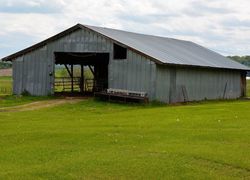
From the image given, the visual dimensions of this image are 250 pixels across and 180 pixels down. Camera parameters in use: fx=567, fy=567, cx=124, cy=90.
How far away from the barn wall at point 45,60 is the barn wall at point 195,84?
4.35 metres

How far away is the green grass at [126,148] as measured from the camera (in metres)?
12.7

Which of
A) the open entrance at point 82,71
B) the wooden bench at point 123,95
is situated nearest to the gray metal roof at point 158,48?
the wooden bench at point 123,95

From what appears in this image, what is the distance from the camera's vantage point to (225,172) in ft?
42.2

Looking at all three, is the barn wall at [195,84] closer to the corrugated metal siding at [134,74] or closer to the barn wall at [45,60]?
the corrugated metal siding at [134,74]

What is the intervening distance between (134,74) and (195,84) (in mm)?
6855

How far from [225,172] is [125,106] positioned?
21891 millimetres

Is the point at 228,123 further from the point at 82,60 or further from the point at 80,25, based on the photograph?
the point at 82,60

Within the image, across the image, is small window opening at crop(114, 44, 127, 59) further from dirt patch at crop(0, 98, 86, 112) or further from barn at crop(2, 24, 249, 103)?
dirt patch at crop(0, 98, 86, 112)

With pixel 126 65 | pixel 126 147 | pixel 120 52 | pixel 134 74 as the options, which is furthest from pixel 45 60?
pixel 126 147

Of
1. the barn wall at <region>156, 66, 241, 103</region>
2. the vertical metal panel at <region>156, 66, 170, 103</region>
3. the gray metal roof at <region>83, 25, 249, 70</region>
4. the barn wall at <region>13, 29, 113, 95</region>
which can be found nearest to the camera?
the vertical metal panel at <region>156, 66, 170, 103</region>

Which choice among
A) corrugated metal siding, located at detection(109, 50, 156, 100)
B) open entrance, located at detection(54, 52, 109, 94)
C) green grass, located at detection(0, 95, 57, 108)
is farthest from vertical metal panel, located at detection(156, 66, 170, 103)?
green grass, located at detection(0, 95, 57, 108)

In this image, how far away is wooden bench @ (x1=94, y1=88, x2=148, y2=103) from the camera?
118 ft

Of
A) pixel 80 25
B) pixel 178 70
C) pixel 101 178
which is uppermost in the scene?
pixel 80 25

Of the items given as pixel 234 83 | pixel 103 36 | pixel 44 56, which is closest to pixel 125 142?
pixel 103 36
